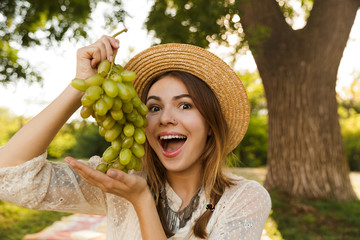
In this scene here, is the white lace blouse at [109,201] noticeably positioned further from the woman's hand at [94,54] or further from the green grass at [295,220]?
the green grass at [295,220]

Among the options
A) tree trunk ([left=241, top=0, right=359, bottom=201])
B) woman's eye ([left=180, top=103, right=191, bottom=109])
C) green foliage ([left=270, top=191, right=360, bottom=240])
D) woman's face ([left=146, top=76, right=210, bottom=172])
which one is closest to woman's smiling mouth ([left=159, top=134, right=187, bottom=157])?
woman's face ([left=146, top=76, right=210, bottom=172])

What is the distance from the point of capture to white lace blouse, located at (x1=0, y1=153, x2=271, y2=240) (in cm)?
172

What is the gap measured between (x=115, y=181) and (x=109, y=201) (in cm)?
71

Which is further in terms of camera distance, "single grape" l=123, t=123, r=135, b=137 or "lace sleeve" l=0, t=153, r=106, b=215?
"lace sleeve" l=0, t=153, r=106, b=215

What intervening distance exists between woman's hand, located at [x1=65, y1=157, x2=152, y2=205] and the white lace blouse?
43 cm

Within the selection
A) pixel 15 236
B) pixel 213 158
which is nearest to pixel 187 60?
pixel 213 158

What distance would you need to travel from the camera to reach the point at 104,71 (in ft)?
4.89

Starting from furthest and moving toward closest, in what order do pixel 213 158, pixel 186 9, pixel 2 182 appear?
pixel 186 9
pixel 213 158
pixel 2 182

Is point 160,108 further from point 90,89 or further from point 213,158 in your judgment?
point 90,89

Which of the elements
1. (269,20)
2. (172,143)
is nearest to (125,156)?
(172,143)

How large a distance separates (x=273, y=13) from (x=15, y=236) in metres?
5.74

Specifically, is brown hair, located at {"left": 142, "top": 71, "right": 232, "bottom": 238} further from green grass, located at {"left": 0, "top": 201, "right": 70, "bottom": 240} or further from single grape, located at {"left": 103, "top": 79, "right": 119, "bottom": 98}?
green grass, located at {"left": 0, "top": 201, "right": 70, "bottom": 240}

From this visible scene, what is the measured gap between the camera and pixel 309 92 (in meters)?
6.22

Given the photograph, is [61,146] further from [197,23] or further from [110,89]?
[110,89]
